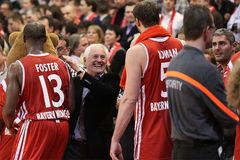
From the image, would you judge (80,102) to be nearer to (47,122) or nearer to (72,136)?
(72,136)

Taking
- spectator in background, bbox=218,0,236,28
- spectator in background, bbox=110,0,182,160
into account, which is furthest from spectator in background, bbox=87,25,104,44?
spectator in background, bbox=110,0,182,160

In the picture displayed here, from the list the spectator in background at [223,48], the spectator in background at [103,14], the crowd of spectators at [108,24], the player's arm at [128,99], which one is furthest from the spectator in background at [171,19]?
the player's arm at [128,99]

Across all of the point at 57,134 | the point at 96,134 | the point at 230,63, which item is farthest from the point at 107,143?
the point at 230,63

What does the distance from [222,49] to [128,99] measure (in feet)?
7.79

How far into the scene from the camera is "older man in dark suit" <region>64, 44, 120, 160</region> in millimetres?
12096

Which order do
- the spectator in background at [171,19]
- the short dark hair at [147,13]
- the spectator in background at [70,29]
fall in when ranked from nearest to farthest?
the short dark hair at [147,13] → the spectator in background at [171,19] → the spectator in background at [70,29]

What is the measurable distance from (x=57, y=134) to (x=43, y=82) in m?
0.67

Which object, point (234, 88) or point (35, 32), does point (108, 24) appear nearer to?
point (35, 32)

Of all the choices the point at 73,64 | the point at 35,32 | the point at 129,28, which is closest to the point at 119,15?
the point at 129,28

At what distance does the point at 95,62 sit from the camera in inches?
489

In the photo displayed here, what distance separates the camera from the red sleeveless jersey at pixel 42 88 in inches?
418

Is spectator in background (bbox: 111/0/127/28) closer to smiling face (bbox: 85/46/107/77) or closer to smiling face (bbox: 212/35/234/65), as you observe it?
smiling face (bbox: 85/46/107/77)

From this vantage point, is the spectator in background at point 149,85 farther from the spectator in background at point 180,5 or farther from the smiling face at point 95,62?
the spectator in background at point 180,5

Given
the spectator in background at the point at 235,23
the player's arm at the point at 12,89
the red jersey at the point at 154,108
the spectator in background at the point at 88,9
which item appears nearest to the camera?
the red jersey at the point at 154,108
